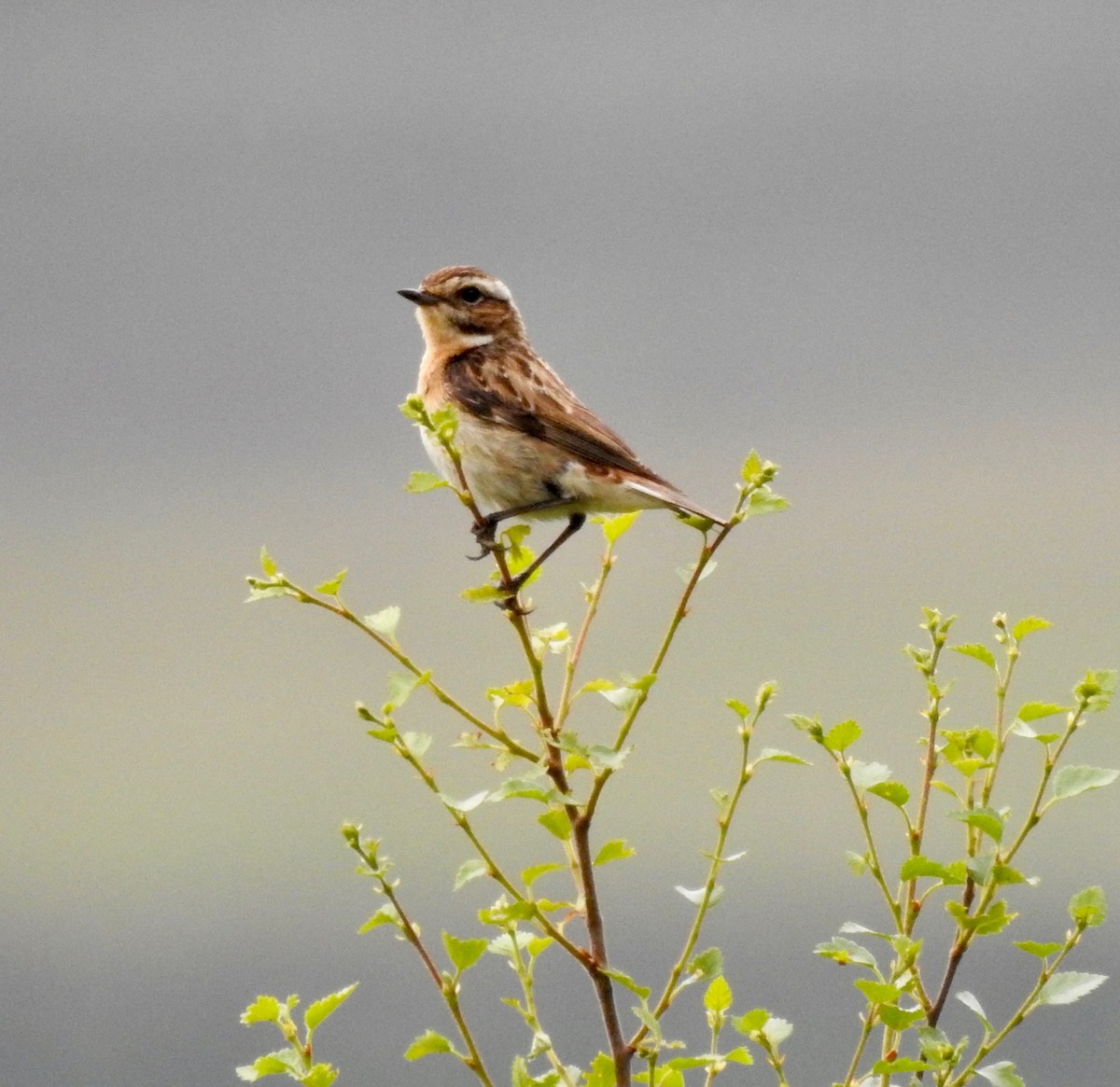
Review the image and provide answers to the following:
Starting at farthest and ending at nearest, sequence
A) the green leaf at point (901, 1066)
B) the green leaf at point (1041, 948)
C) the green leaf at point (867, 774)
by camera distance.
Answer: the green leaf at point (867, 774)
the green leaf at point (1041, 948)
the green leaf at point (901, 1066)

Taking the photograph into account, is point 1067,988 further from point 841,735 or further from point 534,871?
point 534,871

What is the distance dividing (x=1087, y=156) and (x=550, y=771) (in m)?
120

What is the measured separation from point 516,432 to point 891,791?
103 inches

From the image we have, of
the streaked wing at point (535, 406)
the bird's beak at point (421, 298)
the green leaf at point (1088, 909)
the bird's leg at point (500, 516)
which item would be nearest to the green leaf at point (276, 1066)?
the bird's leg at point (500, 516)

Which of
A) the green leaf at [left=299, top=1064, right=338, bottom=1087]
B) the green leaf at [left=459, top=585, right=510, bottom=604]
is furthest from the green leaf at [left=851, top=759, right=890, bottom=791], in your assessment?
the green leaf at [left=299, top=1064, right=338, bottom=1087]

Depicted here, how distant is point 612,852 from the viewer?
335 cm

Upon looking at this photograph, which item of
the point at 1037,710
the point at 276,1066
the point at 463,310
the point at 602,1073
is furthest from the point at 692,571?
the point at 463,310

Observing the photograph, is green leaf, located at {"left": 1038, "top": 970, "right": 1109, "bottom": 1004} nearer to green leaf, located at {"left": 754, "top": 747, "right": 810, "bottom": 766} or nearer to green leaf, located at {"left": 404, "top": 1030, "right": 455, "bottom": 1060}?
green leaf, located at {"left": 754, "top": 747, "right": 810, "bottom": 766}

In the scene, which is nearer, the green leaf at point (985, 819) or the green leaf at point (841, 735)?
the green leaf at point (985, 819)

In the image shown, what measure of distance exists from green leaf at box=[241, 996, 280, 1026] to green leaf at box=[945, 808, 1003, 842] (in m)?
1.16

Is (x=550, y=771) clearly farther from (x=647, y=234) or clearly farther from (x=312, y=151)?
(x=312, y=151)

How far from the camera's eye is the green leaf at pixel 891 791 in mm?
3188

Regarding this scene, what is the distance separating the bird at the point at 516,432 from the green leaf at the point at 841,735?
1563mm

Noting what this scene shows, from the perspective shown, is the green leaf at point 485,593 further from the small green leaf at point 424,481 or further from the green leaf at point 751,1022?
the green leaf at point 751,1022
